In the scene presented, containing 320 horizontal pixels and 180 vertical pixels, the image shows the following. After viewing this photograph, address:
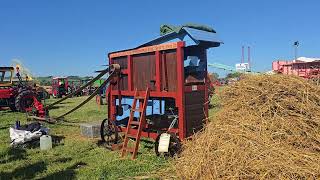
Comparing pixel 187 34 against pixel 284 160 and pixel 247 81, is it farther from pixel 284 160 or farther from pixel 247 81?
pixel 284 160

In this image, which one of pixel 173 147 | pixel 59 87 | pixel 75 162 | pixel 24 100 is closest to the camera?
pixel 173 147

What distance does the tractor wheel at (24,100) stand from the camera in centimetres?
1819

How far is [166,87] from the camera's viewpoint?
7.79 m

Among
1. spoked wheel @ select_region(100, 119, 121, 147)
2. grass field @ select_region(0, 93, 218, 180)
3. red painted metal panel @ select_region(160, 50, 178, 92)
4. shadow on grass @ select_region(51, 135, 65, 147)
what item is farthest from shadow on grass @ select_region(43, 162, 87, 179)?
shadow on grass @ select_region(51, 135, 65, 147)

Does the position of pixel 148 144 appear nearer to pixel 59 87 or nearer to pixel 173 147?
pixel 173 147

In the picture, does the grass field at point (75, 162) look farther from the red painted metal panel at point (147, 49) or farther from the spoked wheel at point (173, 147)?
the red painted metal panel at point (147, 49)

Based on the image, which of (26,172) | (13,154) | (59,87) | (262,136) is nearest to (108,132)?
(13,154)

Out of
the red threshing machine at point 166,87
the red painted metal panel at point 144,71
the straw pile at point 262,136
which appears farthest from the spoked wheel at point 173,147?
the red painted metal panel at point 144,71

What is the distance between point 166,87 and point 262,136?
9.80 ft

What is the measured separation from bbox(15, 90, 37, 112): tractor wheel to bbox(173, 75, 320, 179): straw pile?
13.9 meters

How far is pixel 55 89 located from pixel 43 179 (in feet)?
104

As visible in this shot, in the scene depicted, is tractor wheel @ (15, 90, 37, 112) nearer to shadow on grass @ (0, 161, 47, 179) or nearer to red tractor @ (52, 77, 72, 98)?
shadow on grass @ (0, 161, 47, 179)

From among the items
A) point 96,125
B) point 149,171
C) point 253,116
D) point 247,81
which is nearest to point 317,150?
point 253,116

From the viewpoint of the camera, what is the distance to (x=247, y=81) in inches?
249
